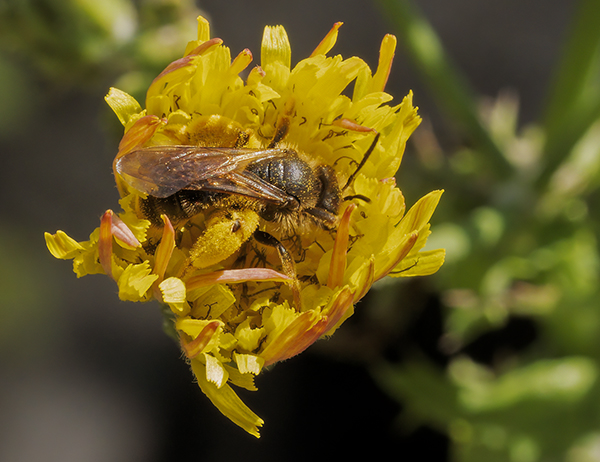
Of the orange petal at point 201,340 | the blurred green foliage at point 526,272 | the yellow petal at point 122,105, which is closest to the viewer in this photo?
the orange petal at point 201,340

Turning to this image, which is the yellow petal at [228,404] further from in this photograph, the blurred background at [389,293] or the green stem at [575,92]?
the green stem at [575,92]

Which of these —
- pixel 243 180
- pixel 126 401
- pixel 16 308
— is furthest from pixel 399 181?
pixel 16 308

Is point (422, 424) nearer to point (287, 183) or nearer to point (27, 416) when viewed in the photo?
point (27, 416)

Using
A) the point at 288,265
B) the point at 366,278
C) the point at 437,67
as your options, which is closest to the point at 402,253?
the point at 366,278

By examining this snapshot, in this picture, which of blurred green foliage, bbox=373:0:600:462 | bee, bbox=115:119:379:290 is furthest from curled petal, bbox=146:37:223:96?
blurred green foliage, bbox=373:0:600:462

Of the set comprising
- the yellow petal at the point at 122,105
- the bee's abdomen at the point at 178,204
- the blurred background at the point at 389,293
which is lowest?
the blurred background at the point at 389,293

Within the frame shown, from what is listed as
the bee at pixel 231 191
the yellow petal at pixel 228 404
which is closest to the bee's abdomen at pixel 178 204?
the bee at pixel 231 191

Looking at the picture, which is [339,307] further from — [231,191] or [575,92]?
[575,92]

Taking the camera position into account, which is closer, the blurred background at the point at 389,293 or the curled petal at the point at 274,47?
the curled petal at the point at 274,47
